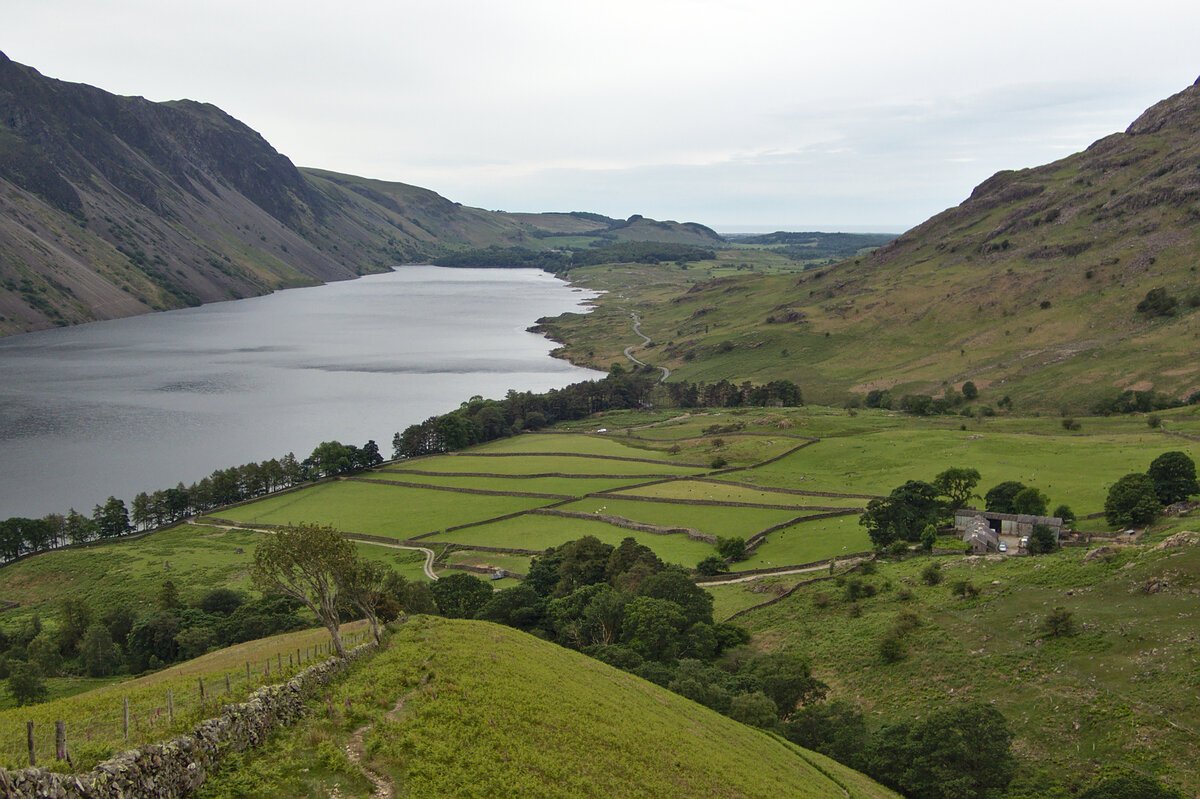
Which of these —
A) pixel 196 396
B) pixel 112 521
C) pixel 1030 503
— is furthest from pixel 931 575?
pixel 196 396

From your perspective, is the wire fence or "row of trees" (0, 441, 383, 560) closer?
the wire fence

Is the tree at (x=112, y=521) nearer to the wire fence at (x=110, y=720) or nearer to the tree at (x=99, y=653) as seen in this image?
the tree at (x=99, y=653)

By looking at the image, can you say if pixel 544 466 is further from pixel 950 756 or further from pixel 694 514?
pixel 950 756

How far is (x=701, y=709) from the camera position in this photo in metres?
29.2

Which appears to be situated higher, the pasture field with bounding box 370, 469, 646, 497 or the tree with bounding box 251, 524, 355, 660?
the tree with bounding box 251, 524, 355, 660

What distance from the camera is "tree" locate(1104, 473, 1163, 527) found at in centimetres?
4619

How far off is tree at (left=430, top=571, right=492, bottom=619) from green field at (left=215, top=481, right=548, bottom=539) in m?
21.3

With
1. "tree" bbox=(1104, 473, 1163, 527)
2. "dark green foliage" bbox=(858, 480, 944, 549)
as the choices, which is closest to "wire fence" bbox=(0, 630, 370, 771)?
"dark green foliage" bbox=(858, 480, 944, 549)

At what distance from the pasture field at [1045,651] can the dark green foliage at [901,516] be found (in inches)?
288

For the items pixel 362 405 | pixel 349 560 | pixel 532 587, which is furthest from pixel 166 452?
pixel 349 560

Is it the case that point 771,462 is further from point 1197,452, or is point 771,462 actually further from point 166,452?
point 166,452

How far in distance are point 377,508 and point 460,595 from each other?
108 feet

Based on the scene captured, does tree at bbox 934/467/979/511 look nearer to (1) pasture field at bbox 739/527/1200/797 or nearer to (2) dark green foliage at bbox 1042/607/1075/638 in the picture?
(1) pasture field at bbox 739/527/1200/797

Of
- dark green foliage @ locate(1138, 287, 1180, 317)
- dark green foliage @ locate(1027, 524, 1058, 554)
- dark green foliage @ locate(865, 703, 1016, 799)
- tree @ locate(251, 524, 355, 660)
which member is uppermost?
dark green foliage @ locate(1138, 287, 1180, 317)
